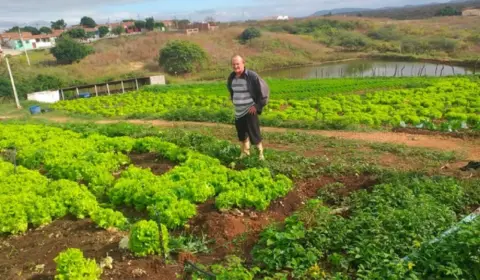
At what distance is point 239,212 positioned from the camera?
275 inches

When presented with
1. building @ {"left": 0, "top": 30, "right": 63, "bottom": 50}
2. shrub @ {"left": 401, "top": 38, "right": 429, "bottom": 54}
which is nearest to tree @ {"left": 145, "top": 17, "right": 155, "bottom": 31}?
building @ {"left": 0, "top": 30, "right": 63, "bottom": 50}

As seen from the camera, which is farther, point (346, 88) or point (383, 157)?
point (346, 88)

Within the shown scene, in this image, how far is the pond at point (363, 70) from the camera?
48.1 meters

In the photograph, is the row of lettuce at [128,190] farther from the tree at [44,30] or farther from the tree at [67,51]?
the tree at [44,30]

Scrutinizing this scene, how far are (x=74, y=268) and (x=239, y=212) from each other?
292 cm

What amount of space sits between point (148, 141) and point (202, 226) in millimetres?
5583

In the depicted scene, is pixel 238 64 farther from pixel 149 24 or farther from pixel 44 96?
pixel 149 24

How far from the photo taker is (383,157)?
33.8 ft

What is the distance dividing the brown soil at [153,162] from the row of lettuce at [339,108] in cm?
797

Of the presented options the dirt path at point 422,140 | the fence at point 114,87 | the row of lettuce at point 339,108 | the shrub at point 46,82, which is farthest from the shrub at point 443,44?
the dirt path at point 422,140

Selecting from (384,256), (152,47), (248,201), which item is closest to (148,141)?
(248,201)

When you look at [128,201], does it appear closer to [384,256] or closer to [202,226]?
[202,226]

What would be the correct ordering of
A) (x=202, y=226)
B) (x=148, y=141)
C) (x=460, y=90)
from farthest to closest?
1. (x=460, y=90)
2. (x=148, y=141)
3. (x=202, y=226)

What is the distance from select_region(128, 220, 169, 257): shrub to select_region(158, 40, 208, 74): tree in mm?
52720
